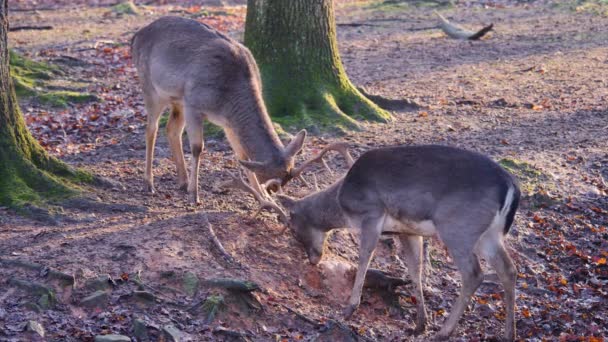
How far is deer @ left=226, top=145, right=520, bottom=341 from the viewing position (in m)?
7.14

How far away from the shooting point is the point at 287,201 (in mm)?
8289

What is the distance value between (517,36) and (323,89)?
838 centimetres

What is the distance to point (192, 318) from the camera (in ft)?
22.6

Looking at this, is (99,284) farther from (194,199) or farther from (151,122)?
(151,122)

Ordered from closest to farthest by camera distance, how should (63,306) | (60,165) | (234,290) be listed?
(63,306) → (234,290) → (60,165)

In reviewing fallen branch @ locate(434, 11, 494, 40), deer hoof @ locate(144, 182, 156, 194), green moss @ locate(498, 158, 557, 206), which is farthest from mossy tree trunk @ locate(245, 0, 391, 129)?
fallen branch @ locate(434, 11, 494, 40)

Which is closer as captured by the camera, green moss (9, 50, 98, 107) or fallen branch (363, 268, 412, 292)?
fallen branch (363, 268, 412, 292)

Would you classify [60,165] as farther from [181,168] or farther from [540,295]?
[540,295]

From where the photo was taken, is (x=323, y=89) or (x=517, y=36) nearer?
(x=323, y=89)

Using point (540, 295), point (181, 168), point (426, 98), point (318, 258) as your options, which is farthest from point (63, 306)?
point (426, 98)

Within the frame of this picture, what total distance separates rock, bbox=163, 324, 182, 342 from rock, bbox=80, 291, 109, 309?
53cm

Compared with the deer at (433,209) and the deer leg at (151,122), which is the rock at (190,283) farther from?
the deer leg at (151,122)

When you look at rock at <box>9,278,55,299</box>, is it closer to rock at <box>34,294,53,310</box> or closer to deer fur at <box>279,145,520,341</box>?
rock at <box>34,294,53,310</box>

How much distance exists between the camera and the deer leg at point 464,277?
7195 mm
